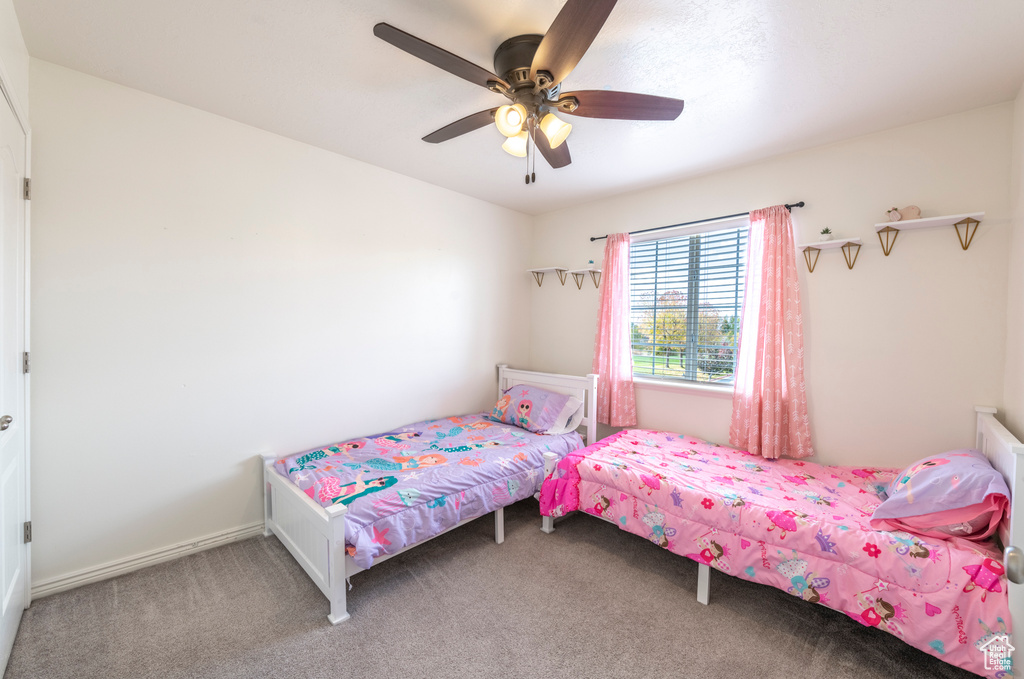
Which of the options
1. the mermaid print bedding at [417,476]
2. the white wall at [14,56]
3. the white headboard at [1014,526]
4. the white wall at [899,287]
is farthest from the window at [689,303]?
the white wall at [14,56]

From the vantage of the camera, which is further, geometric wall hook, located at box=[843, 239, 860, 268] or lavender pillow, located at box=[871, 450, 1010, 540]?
geometric wall hook, located at box=[843, 239, 860, 268]

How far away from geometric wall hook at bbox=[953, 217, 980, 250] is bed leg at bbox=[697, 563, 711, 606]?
2.16 meters

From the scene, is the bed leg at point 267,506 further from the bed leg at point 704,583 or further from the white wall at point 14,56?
the bed leg at point 704,583

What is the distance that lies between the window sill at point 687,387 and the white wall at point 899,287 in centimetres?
6

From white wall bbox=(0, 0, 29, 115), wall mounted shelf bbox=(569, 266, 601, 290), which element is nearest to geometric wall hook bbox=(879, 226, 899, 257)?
wall mounted shelf bbox=(569, 266, 601, 290)

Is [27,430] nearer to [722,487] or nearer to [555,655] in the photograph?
[555,655]

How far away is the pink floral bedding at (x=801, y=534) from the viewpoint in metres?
1.42

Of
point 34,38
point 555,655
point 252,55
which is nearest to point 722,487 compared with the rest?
point 555,655

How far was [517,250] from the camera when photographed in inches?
162

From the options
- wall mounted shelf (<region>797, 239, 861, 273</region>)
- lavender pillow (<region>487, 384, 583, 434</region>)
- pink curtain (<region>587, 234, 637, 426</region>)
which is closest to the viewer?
wall mounted shelf (<region>797, 239, 861, 273</region>)

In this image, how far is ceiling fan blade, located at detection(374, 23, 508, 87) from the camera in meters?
1.25

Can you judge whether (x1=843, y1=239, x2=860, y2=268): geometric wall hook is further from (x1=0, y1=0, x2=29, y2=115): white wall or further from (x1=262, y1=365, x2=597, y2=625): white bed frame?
(x1=0, y1=0, x2=29, y2=115): white wall

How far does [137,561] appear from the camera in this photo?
2150 millimetres

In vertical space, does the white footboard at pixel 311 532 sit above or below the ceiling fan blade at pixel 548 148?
below
